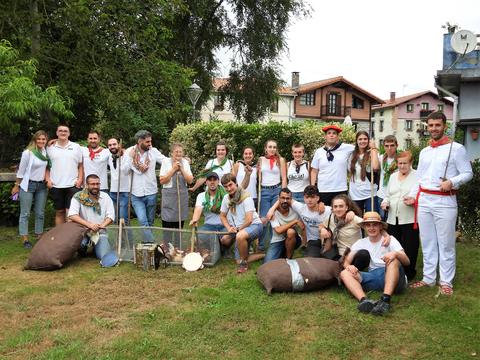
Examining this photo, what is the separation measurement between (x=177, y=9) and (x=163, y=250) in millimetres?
9222

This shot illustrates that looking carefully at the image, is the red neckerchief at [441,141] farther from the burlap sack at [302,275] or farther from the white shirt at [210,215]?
the white shirt at [210,215]

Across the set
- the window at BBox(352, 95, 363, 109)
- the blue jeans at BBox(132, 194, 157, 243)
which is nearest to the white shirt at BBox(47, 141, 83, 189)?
the blue jeans at BBox(132, 194, 157, 243)

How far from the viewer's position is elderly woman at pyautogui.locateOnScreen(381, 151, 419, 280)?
17.6ft

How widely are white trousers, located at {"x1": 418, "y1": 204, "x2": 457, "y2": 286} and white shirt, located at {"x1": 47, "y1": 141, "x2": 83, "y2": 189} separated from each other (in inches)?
188

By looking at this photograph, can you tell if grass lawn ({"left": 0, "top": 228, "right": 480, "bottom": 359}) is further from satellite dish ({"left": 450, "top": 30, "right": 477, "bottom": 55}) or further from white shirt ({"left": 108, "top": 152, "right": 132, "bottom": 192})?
satellite dish ({"left": 450, "top": 30, "right": 477, "bottom": 55})

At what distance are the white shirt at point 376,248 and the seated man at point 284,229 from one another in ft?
3.43

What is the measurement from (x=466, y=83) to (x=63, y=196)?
7553mm

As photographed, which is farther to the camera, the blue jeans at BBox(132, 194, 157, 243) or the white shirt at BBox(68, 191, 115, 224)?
the blue jeans at BBox(132, 194, 157, 243)

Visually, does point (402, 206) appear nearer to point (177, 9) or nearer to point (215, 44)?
point (177, 9)

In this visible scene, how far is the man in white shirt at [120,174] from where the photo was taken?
6848 millimetres

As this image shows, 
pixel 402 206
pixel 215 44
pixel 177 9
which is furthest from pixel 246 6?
pixel 402 206

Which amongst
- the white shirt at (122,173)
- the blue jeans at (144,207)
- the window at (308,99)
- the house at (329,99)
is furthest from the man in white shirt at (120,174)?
the window at (308,99)

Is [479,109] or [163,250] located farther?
[479,109]

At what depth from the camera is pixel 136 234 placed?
6.31 meters
